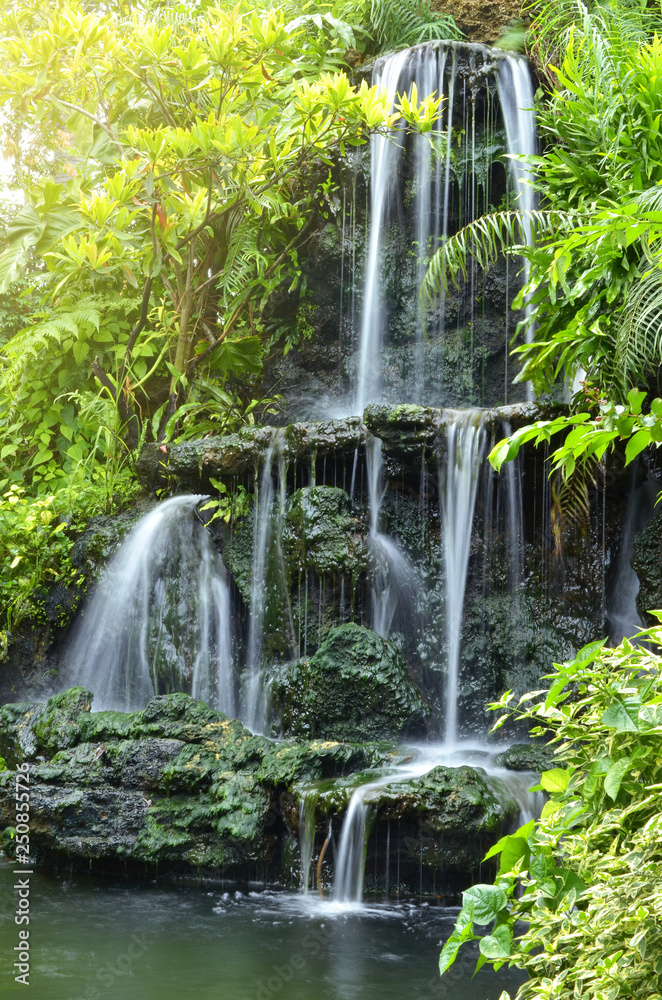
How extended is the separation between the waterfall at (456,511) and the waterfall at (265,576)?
1264mm

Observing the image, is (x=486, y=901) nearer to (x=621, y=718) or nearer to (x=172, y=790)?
(x=621, y=718)

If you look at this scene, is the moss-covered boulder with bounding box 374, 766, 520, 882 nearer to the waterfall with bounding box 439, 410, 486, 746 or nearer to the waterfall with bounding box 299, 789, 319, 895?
the waterfall with bounding box 299, 789, 319, 895

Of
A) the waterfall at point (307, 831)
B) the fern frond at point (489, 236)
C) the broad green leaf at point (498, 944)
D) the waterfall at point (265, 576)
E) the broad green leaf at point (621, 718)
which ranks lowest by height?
the waterfall at point (307, 831)

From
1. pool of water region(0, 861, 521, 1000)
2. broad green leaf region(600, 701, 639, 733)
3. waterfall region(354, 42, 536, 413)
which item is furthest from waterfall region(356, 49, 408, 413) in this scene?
broad green leaf region(600, 701, 639, 733)

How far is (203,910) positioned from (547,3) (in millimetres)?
8753

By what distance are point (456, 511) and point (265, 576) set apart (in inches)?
64.1

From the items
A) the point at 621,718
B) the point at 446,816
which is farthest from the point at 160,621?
the point at 621,718

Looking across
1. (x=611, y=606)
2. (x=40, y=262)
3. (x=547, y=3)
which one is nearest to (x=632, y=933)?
(x=611, y=606)

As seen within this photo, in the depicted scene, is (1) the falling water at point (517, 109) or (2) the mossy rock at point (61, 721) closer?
(2) the mossy rock at point (61, 721)

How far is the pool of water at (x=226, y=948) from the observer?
3738 millimetres

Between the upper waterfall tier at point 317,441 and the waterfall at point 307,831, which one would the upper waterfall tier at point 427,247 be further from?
the waterfall at point 307,831

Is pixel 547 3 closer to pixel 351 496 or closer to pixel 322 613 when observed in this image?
pixel 351 496

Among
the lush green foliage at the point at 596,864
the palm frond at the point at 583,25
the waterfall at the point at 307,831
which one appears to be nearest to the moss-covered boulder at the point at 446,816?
the waterfall at the point at 307,831

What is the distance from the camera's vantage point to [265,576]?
721 cm
